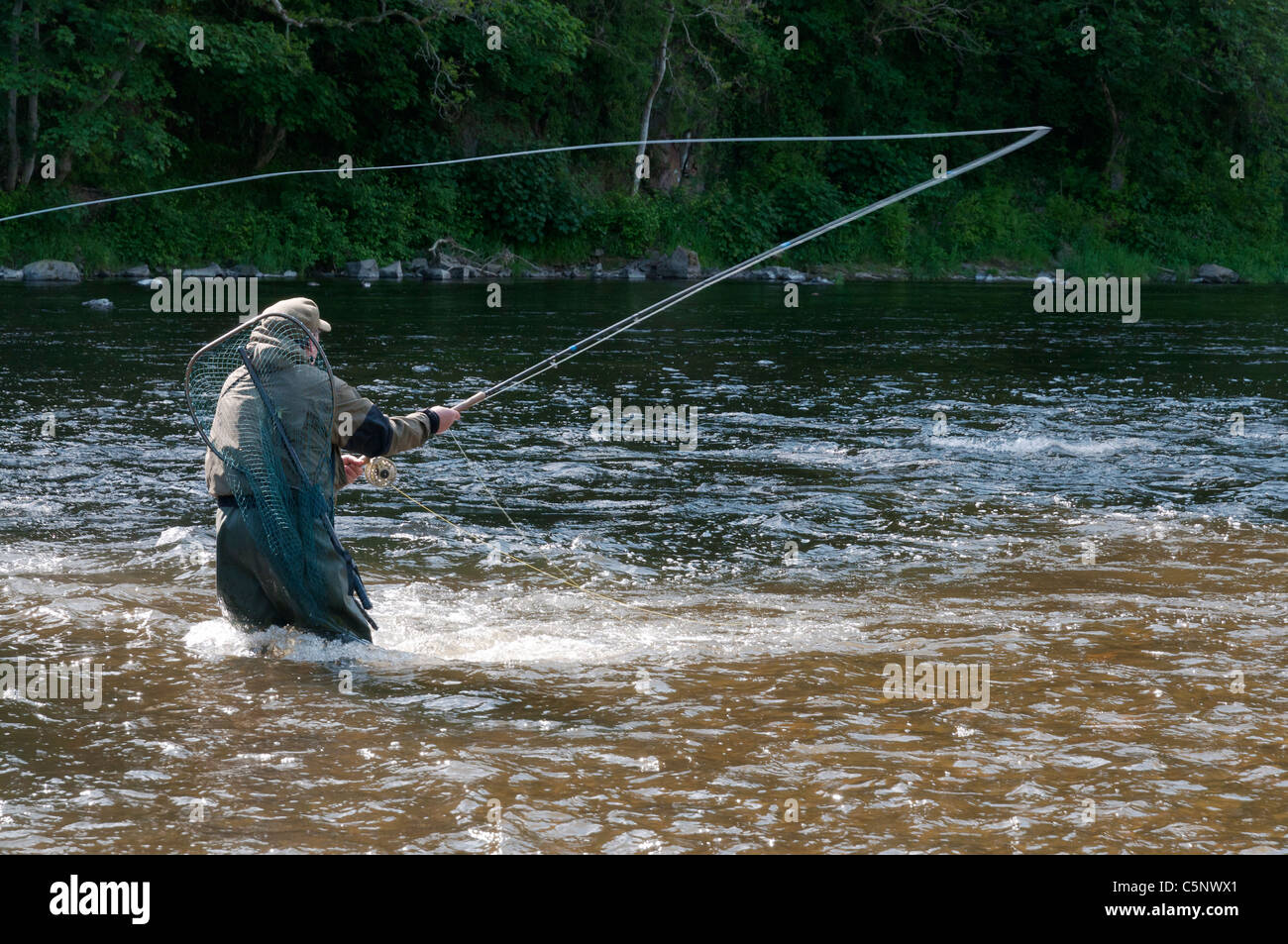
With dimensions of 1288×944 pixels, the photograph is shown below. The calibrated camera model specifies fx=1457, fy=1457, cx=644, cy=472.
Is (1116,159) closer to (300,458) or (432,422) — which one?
(432,422)

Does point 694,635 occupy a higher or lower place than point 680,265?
lower

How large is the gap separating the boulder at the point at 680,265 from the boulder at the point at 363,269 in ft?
21.1

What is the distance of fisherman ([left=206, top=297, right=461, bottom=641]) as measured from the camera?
6.08m

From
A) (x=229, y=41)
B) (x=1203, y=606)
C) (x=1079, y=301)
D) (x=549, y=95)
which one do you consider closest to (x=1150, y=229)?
(x=1079, y=301)

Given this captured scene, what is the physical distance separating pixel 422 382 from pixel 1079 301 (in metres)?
19.9

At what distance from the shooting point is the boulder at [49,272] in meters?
25.9

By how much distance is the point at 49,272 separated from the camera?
26.0m

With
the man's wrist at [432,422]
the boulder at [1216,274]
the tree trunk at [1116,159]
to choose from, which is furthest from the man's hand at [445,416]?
the tree trunk at [1116,159]

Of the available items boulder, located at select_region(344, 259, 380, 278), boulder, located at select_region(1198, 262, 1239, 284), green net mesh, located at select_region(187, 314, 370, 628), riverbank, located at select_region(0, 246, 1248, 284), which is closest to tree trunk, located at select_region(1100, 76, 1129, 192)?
riverbank, located at select_region(0, 246, 1248, 284)

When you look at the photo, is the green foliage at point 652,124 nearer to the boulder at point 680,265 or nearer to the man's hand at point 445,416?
the boulder at point 680,265

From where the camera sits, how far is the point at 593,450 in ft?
38.0

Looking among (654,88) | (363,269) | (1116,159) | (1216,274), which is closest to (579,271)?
(363,269)

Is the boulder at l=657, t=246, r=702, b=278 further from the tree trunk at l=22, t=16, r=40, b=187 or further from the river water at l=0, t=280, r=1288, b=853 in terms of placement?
the river water at l=0, t=280, r=1288, b=853

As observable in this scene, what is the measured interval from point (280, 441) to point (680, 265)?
26.8 meters
